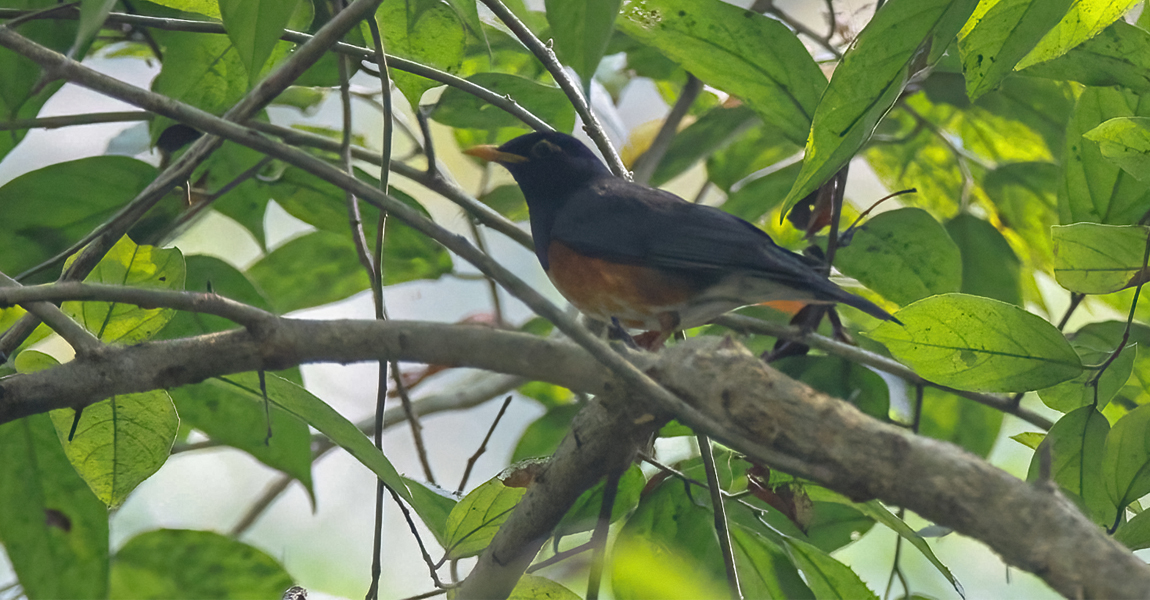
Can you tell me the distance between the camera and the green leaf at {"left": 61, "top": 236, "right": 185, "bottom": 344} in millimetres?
1051

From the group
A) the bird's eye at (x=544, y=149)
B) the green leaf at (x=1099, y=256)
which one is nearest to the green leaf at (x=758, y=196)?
the bird's eye at (x=544, y=149)

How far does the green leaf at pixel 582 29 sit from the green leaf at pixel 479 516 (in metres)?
0.55

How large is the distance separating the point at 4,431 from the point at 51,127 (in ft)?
1.70

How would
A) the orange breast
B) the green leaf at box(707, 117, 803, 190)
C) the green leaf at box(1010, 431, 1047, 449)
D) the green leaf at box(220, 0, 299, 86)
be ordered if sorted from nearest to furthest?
the green leaf at box(220, 0, 299, 86) < the green leaf at box(1010, 431, 1047, 449) < the orange breast < the green leaf at box(707, 117, 803, 190)

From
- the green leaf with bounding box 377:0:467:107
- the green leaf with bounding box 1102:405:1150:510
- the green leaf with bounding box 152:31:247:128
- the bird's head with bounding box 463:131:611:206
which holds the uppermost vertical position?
the bird's head with bounding box 463:131:611:206

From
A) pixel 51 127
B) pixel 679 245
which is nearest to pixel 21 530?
pixel 51 127

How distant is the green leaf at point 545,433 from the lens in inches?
76.4

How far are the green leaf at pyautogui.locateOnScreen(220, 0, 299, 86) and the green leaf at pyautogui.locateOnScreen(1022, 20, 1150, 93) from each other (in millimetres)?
1017

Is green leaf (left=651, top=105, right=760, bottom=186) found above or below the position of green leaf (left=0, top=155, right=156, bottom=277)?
above

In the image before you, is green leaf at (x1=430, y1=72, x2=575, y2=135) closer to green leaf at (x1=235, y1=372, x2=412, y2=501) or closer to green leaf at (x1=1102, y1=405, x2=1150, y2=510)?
green leaf at (x1=235, y1=372, x2=412, y2=501)

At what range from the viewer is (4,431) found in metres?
1.20

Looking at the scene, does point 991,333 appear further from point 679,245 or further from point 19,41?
point 19,41

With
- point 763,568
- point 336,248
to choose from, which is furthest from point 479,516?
point 336,248

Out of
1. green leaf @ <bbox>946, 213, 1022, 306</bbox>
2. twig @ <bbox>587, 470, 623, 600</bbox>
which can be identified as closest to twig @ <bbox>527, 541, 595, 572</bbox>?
twig @ <bbox>587, 470, 623, 600</bbox>
